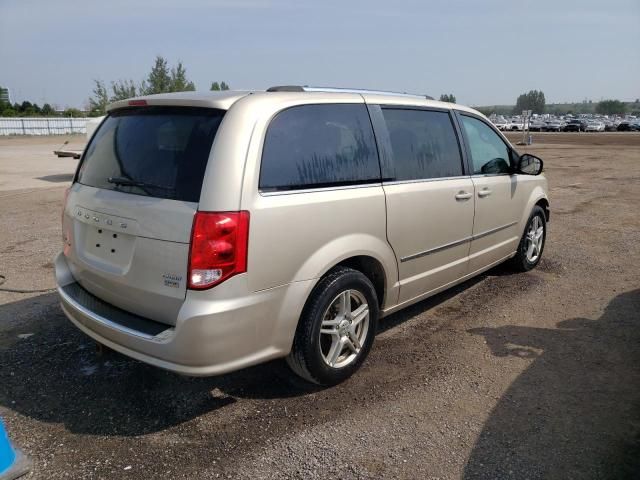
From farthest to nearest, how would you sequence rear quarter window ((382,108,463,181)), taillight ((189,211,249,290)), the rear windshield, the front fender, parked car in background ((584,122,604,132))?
1. parked car in background ((584,122,604,132))
2. the front fender
3. rear quarter window ((382,108,463,181))
4. the rear windshield
5. taillight ((189,211,249,290))

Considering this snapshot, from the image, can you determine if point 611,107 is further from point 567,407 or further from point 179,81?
point 567,407

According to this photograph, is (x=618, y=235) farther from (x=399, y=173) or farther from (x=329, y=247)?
(x=329, y=247)

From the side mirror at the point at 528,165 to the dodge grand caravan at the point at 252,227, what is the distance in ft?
4.86

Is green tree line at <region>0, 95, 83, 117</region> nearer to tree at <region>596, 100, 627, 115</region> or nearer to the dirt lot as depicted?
the dirt lot

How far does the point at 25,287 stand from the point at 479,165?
4544mm

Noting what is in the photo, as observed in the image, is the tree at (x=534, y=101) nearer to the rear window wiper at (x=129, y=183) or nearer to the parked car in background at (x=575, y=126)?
the parked car in background at (x=575, y=126)

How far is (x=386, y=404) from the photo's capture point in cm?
320

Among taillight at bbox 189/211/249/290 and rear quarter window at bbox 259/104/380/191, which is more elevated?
rear quarter window at bbox 259/104/380/191

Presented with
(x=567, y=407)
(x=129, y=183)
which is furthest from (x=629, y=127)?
(x=129, y=183)

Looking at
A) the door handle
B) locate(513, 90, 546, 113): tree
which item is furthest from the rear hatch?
locate(513, 90, 546, 113): tree

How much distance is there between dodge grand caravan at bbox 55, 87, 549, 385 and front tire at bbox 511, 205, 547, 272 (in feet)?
6.38

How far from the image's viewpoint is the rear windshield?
2.76 m

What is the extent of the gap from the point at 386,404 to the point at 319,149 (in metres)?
1.62

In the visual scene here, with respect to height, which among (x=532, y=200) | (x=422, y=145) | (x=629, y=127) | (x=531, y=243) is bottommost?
(x=629, y=127)
